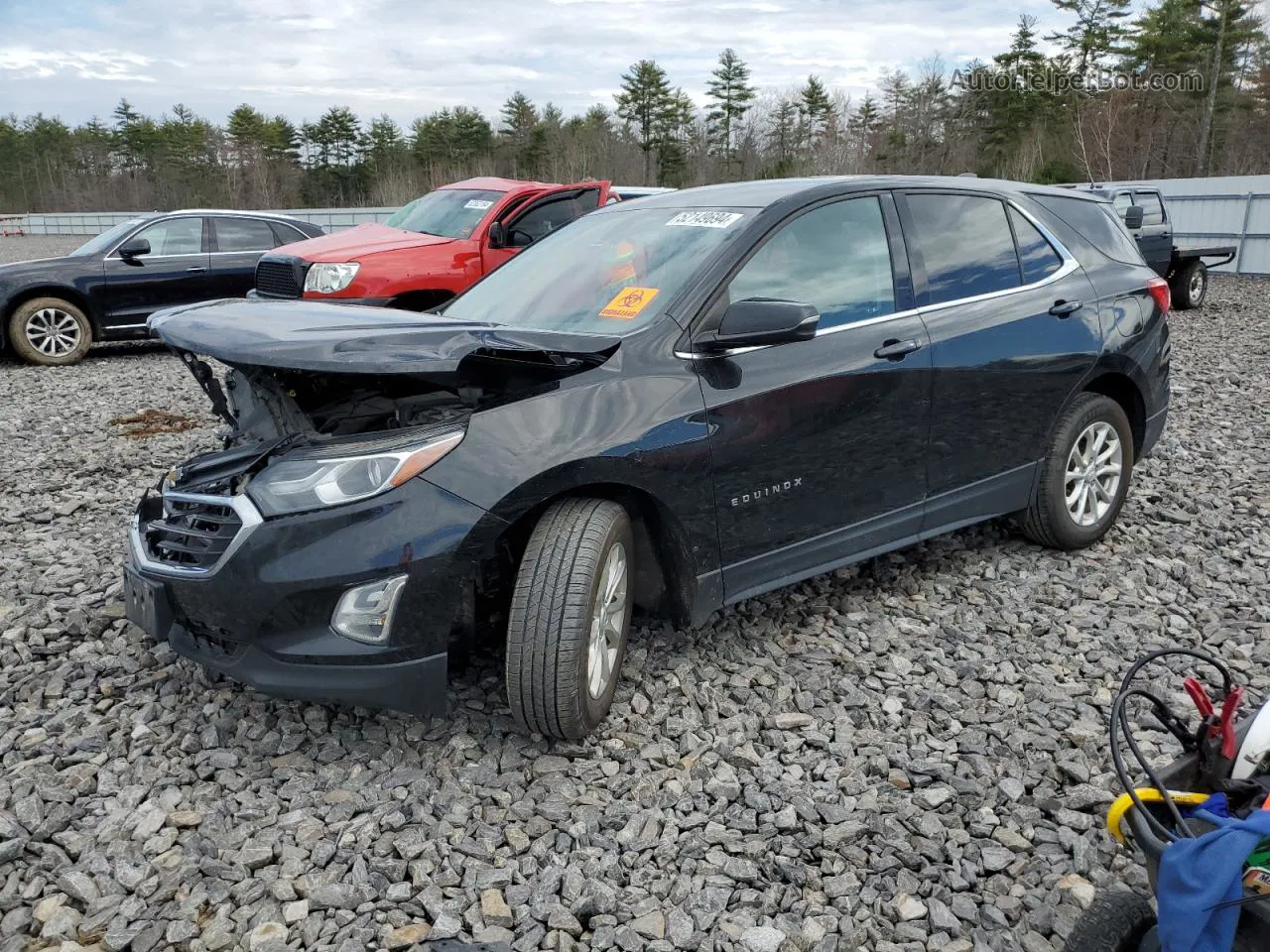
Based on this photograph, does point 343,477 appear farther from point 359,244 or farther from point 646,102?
point 646,102

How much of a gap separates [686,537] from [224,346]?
4.96ft

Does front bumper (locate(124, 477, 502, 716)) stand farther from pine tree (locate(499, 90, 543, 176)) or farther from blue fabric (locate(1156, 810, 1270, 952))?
pine tree (locate(499, 90, 543, 176))

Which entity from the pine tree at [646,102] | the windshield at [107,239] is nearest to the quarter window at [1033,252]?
the windshield at [107,239]

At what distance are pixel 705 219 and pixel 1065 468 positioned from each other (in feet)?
6.78

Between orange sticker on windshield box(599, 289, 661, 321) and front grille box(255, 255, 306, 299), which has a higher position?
orange sticker on windshield box(599, 289, 661, 321)

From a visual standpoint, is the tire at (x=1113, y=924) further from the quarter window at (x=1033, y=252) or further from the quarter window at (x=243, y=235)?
the quarter window at (x=243, y=235)

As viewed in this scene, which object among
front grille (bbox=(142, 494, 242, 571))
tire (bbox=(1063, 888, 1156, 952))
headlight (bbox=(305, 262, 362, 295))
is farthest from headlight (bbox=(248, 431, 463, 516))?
headlight (bbox=(305, 262, 362, 295))

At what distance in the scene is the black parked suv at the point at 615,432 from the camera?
2721 mm

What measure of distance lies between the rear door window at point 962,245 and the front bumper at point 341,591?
7.35 ft

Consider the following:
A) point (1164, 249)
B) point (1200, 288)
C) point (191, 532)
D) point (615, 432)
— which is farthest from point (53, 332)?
point (1200, 288)

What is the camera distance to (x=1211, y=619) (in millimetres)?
3955

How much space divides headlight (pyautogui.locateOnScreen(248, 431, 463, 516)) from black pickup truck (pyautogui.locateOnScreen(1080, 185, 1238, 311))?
44.7 feet

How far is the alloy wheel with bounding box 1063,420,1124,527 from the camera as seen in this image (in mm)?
A: 4547

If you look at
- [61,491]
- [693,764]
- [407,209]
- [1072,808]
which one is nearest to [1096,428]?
[1072,808]
